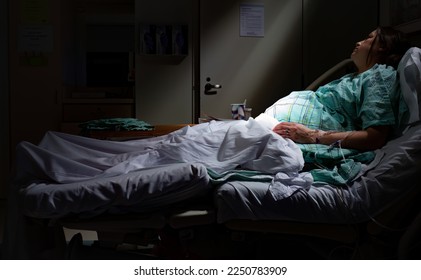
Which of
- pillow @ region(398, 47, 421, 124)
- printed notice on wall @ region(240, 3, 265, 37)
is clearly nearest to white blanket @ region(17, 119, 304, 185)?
pillow @ region(398, 47, 421, 124)

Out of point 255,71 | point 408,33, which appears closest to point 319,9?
point 255,71

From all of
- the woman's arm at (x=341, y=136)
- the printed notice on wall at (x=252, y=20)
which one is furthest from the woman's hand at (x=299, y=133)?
the printed notice on wall at (x=252, y=20)

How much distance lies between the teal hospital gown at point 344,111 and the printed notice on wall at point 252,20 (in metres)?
1.52

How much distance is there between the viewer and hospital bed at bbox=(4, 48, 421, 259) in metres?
1.15

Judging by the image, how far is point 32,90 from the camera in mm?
3184

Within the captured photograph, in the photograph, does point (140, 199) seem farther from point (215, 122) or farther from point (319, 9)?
point (319, 9)

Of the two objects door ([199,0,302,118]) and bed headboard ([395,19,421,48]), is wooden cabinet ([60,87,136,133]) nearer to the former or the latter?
door ([199,0,302,118])

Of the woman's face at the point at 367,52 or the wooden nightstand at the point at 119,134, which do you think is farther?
the wooden nightstand at the point at 119,134

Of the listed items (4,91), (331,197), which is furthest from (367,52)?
(4,91)

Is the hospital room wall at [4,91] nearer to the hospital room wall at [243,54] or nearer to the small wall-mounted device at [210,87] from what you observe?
the hospital room wall at [243,54]

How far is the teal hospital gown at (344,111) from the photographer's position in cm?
144

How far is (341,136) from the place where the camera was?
1514 mm
